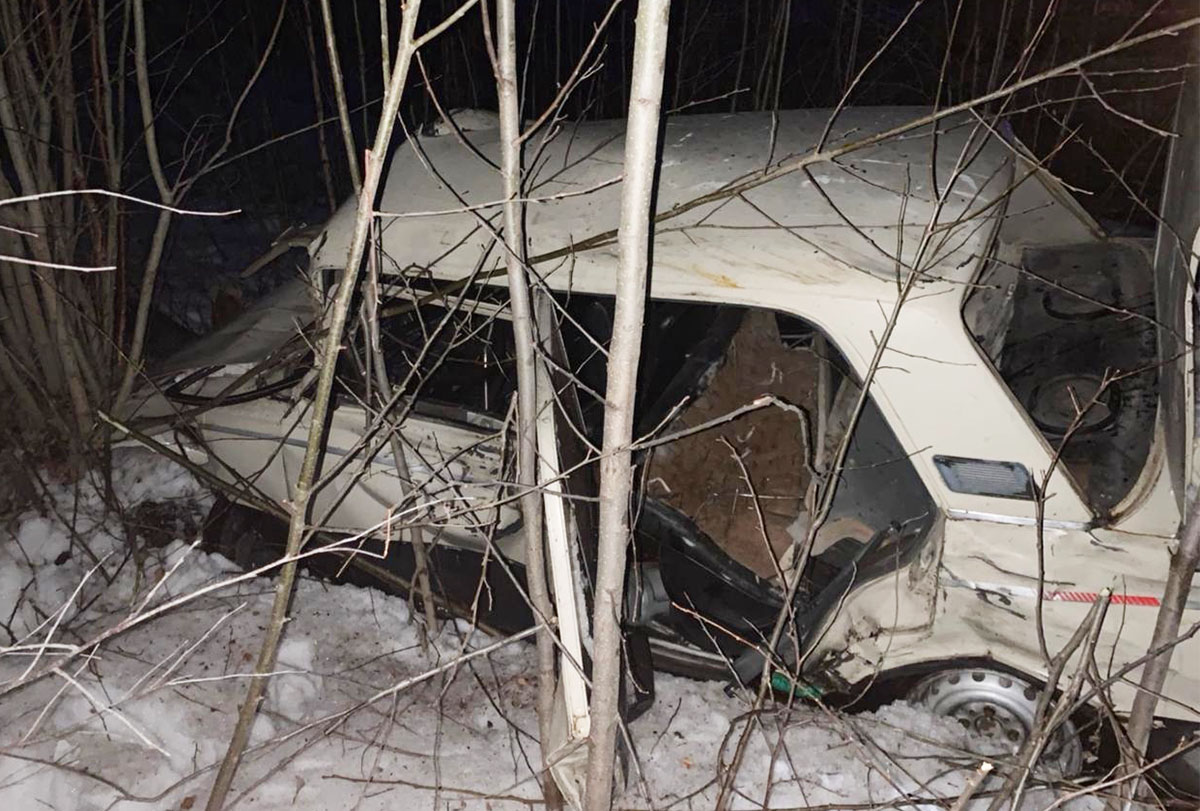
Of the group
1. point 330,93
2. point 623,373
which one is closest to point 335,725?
point 623,373

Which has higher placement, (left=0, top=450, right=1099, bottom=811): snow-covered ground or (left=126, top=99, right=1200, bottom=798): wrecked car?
(left=126, top=99, right=1200, bottom=798): wrecked car

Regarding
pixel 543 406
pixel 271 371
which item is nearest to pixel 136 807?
pixel 271 371

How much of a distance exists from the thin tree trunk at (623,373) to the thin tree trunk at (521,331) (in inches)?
10.9

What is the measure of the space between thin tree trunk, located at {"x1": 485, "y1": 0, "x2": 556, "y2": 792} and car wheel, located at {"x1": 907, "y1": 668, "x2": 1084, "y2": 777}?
1.20 metres

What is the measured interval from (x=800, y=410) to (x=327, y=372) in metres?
1.04

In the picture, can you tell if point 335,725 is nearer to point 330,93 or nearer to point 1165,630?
point 1165,630

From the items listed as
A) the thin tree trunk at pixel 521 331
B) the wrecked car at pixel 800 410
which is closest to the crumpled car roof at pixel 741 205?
the wrecked car at pixel 800 410

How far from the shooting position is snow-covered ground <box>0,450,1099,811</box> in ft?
8.95

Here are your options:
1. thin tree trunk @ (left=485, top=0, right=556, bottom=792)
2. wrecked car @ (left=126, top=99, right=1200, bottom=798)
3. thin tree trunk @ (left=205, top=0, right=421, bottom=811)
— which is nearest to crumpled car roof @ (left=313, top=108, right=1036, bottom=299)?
wrecked car @ (left=126, top=99, right=1200, bottom=798)

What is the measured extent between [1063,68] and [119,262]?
392 cm

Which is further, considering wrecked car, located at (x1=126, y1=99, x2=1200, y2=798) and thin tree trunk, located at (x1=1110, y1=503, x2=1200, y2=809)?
wrecked car, located at (x1=126, y1=99, x2=1200, y2=798)

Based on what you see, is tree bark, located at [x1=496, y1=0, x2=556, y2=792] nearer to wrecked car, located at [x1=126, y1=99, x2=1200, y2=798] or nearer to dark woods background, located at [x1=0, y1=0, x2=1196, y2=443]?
wrecked car, located at [x1=126, y1=99, x2=1200, y2=798]

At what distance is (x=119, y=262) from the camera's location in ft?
13.4

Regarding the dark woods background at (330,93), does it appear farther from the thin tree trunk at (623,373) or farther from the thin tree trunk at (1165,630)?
the thin tree trunk at (623,373)
